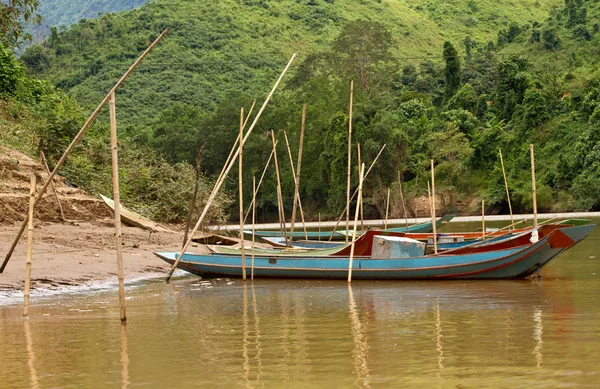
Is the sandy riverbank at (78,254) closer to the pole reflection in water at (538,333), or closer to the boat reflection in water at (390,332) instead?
the boat reflection in water at (390,332)

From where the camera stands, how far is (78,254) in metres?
15.5

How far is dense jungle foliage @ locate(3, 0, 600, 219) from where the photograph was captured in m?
43.4

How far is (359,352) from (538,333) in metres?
1.97

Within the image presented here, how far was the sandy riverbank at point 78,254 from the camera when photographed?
42.6 ft

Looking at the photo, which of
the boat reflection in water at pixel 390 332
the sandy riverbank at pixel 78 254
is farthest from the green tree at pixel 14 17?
the boat reflection in water at pixel 390 332

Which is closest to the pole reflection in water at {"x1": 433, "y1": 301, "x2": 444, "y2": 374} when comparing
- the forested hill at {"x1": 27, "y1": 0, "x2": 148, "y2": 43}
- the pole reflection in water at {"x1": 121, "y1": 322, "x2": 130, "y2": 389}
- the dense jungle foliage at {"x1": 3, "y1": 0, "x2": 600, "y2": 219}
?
the pole reflection in water at {"x1": 121, "y1": 322, "x2": 130, "y2": 389}

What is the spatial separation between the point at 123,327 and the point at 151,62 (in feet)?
188

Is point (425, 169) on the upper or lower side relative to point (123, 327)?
upper

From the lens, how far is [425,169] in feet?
152

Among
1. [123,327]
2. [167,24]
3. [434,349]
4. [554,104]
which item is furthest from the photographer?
[167,24]

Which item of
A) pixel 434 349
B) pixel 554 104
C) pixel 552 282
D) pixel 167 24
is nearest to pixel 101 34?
pixel 167 24

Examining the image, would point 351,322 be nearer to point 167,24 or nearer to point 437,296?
point 437,296

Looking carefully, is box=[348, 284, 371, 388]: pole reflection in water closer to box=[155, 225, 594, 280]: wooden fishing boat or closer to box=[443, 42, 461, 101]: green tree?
box=[155, 225, 594, 280]: wooden fishing boat

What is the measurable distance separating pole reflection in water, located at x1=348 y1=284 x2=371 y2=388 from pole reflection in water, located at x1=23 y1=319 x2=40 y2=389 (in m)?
2.50
